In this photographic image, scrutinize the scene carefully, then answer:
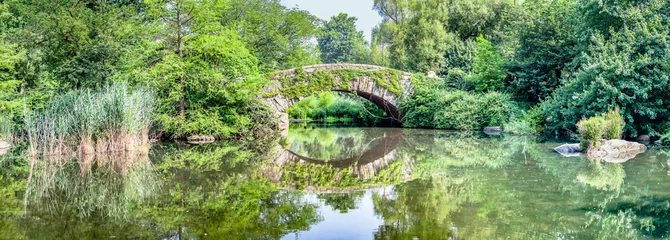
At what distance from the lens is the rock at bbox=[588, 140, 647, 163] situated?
10.2 m

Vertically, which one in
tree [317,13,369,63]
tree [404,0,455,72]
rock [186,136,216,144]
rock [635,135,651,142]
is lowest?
rock [186,136,216,144]

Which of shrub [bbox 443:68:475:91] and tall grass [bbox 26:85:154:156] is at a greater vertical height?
shrub [bbox 443:68:475:91]

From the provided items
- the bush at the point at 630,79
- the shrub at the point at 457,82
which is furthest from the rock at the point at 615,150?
the shrub at the point at 457,82

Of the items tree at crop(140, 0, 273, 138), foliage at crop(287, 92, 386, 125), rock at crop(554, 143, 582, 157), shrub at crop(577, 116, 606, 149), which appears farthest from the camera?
foliage at crop(287, 92, 386, 125)

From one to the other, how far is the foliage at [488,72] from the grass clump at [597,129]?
27.7 feet

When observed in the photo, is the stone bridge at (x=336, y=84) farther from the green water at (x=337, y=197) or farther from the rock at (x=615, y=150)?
the rock at (x=615, y=150)

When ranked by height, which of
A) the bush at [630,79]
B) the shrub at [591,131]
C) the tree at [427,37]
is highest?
the tree at [427,37]

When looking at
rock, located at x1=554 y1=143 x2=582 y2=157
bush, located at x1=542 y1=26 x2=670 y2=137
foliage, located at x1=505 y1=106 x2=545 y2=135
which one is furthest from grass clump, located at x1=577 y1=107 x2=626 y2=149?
foliage, located at x1=505 y1=106 x2=545 y2=135

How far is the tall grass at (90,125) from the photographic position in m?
9.85

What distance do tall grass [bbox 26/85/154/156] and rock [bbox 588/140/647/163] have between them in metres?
9.15

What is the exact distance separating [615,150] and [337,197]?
7.16 metres

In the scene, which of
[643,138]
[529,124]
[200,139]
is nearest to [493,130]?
[529,124]

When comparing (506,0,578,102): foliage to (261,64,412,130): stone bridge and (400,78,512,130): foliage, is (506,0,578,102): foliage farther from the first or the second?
(261,64,412,130): stone bridge

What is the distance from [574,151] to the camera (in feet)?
36.2
